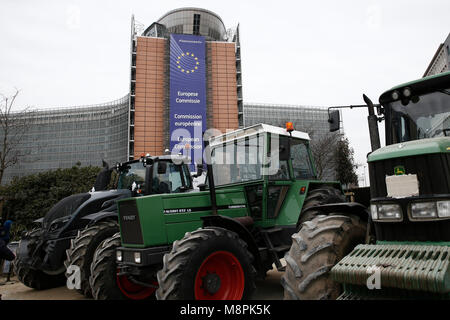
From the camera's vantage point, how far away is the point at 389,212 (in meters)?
3.01

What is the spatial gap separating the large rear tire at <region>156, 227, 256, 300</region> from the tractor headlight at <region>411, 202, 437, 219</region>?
2119 millimetres

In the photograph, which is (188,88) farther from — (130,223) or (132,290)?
(130,223)

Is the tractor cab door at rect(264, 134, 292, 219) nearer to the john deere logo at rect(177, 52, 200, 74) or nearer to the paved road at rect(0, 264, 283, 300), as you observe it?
the paved road at rect(0, 264, 283, 300)

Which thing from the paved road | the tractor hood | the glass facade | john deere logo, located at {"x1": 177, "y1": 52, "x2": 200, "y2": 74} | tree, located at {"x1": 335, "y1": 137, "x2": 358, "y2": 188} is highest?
john deere logo, located at {"x1": 177, "y1": 52, "x2": 200, "y2": 74}

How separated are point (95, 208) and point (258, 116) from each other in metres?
58.3

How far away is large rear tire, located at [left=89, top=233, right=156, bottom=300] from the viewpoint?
16.9ft

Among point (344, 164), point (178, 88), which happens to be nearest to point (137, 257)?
point (344, 164)

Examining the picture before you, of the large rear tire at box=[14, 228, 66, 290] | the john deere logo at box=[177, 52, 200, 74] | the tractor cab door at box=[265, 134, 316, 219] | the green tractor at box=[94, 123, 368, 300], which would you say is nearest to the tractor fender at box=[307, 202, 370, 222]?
the green tractor at box=[94, 123, 368, 300]

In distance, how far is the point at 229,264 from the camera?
13.9 feet

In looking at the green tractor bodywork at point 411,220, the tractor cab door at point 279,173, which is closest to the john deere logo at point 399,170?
the green tractor bodywork at point 411,220

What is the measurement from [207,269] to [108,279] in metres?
2.01

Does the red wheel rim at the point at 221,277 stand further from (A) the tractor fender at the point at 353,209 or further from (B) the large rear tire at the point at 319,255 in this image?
(A) the tractor fender at the point at 353,209

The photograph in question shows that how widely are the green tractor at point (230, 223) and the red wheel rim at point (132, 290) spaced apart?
0.09 m
